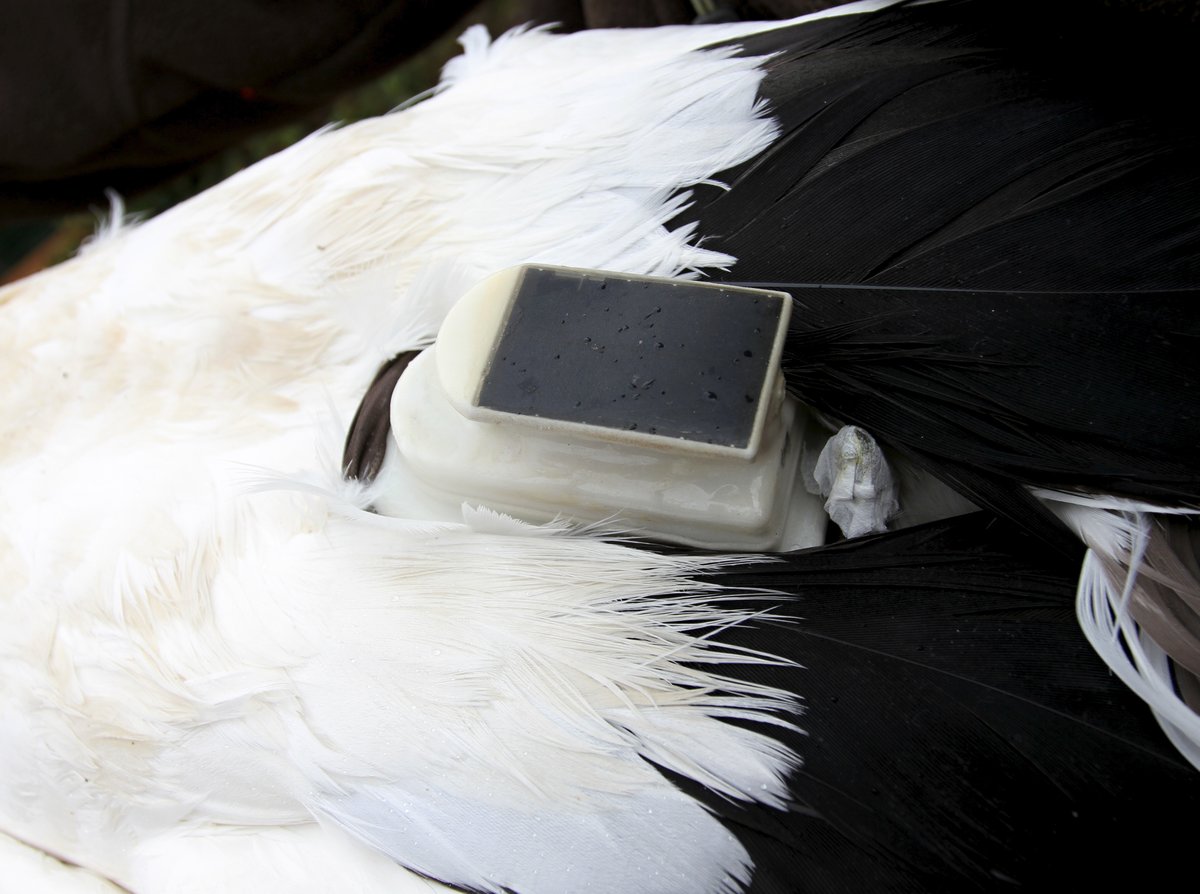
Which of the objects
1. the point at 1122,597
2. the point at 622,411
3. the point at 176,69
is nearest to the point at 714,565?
the point at 622,411

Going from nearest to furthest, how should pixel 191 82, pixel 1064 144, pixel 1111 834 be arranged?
1. pixel 1111 834
2. pixel 1064 144
3. pixel 191 82

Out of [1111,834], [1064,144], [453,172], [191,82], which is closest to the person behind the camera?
[1111,834]

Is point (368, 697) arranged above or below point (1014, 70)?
below

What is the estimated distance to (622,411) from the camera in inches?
24.8

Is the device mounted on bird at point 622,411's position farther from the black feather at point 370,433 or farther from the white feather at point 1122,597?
the white feather at point 1122,597

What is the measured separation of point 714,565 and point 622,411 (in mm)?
139

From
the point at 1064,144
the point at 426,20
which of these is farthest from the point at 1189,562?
the point at 426,20

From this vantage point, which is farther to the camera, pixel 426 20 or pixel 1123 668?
pixel 426 20

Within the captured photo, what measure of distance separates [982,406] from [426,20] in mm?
Answer: 1174

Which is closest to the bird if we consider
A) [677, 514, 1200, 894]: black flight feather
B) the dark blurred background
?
[677, 514, 1200, 894]: black flight feather

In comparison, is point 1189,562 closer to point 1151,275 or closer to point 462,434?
point 1151,275

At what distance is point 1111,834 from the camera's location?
55 cm

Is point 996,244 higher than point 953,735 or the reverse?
higher

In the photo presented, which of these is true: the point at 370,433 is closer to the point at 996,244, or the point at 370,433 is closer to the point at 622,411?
the point at 622,411
